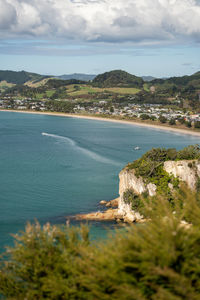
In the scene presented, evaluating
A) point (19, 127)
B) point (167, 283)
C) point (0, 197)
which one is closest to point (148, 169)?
point (0, 197)

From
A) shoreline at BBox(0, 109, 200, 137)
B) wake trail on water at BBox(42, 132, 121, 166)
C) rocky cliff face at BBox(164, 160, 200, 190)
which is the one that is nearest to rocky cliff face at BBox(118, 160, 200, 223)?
rocky cliff face at BBox(164, 160, 200, 190)

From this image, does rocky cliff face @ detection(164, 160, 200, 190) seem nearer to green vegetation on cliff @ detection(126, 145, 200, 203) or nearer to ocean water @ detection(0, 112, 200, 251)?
green vegetation on cliff @ detection(126, 145, 200, 203)

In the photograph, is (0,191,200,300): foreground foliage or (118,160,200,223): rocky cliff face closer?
(0,191,200,300): foreground foliage

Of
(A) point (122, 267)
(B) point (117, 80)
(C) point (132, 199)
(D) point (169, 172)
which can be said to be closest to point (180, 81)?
(B) point (117, 80)

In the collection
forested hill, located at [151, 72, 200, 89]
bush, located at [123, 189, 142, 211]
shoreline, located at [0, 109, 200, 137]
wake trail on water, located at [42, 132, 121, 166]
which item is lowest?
bush, located at [123, 189, 142, 211]

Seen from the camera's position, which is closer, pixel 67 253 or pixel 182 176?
pixel 67 253

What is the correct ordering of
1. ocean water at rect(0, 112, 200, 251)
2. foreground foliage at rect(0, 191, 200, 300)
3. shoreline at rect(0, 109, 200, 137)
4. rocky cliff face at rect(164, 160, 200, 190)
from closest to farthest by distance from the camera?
foreground foliage at rect(0, 191, 200, 300), rocky cliff face at rect(164, 160, 200, 190), ocean water at rect(0, 112, 200, 251), shoreline at rect(0, 109, 200, 137)

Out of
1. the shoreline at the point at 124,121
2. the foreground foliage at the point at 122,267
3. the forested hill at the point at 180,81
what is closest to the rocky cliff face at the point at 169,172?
the foreground foliage at the point at 122,267

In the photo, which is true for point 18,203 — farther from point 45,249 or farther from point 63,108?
point 63,108
